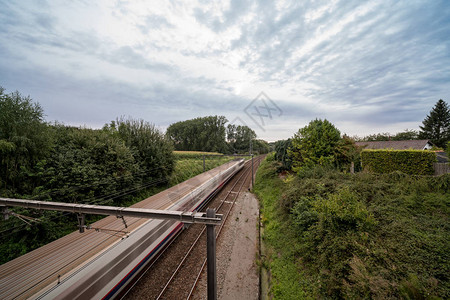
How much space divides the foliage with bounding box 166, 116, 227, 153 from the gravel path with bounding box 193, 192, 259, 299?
3686 centimetres

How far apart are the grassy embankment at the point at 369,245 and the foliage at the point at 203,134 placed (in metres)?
40.0

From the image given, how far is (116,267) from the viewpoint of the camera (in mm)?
4871

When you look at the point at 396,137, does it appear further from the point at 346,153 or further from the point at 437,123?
the point at 346,153

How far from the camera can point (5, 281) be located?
442 cm

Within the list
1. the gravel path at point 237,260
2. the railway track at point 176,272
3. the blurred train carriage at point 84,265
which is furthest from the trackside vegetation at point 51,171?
the gravel path at point 237,260

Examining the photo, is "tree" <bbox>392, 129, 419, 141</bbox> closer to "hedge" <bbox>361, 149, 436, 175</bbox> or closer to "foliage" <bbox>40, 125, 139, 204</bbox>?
"hedge" <bbox>361, 149, 436, 175</bbox>

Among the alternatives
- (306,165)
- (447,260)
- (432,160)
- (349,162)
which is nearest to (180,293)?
(447,260)

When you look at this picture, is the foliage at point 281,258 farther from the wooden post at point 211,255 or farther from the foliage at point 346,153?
the foliage at point 346,153

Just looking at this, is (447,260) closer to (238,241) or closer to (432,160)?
(238,241)

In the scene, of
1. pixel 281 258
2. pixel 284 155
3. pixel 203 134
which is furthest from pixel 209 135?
pixel 281 258

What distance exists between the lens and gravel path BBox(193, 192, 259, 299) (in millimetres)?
5285

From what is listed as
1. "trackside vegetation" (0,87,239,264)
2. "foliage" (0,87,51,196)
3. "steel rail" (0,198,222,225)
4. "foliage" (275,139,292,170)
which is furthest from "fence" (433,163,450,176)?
"foliage" (0,87,51,196)

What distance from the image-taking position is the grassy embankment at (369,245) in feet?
10.9

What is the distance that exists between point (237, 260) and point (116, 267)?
4.30 m
